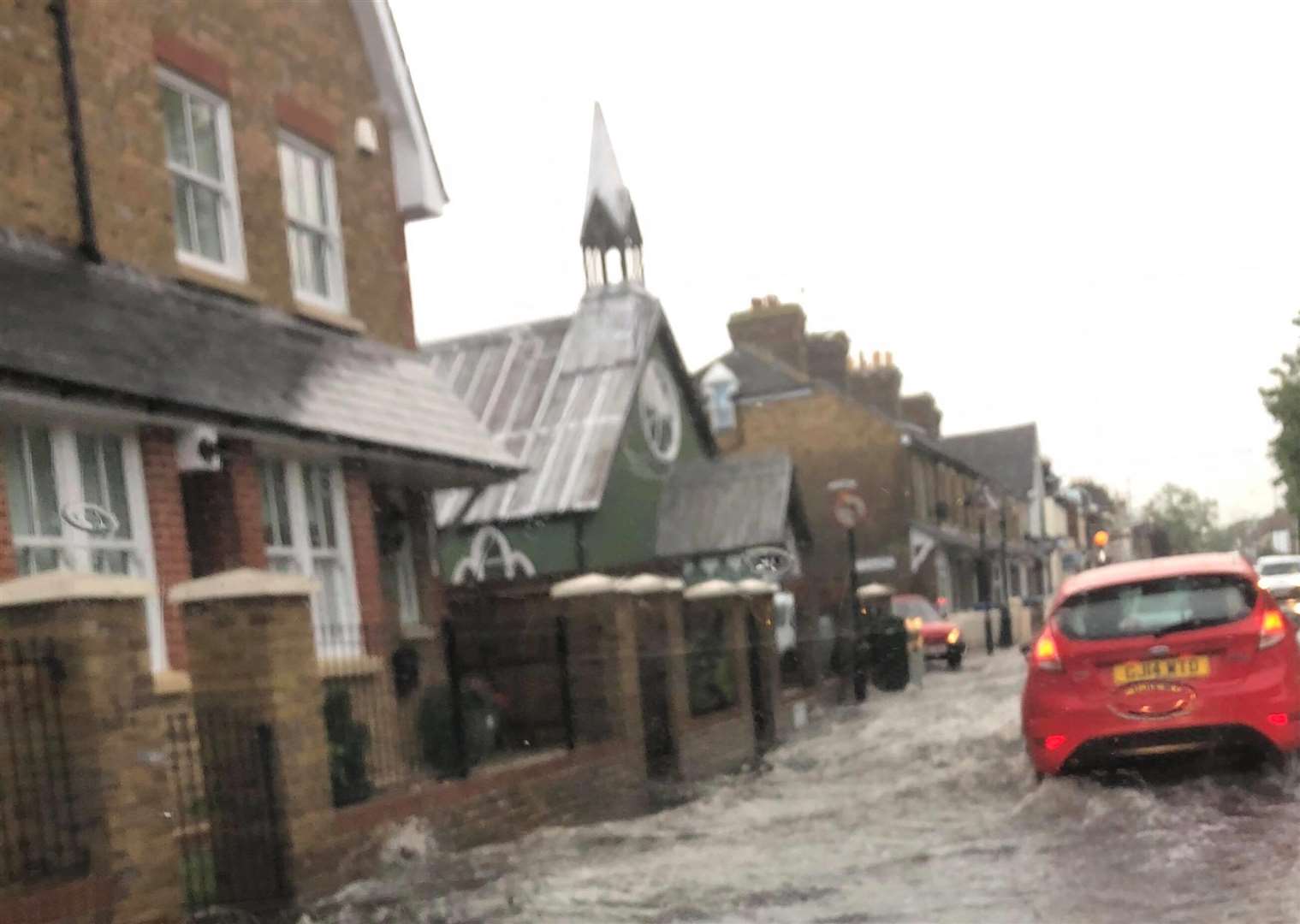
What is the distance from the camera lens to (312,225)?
45.3ft

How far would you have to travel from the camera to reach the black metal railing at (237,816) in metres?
7.96

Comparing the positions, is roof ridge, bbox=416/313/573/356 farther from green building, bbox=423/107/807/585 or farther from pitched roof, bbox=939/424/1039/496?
pitched roof, bbox=939/424/1039/496

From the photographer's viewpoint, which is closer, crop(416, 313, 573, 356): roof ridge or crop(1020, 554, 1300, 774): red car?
crop(1020, 554, 1300, 774): red car

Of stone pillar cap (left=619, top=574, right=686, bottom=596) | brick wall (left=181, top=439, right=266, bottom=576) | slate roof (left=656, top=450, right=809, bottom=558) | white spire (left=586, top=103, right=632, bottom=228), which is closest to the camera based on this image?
brick wall (left=181, top=439, right=266, bottom=576)

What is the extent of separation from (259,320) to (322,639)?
2.96m

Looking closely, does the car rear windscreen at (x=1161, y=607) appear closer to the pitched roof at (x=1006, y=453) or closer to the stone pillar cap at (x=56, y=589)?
the stone pillar cap at (x=56, y=589)

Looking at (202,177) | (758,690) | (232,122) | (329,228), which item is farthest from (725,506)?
(202,177)

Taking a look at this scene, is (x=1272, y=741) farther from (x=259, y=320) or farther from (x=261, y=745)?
(x=259, y=320)

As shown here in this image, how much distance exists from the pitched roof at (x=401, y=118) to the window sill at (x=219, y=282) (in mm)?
3311

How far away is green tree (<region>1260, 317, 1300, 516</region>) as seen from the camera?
44438 millimetres

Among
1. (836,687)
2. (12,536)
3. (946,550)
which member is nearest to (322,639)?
(12,536)

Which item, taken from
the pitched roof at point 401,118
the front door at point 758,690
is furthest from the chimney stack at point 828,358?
the pitched roof at point 401,118

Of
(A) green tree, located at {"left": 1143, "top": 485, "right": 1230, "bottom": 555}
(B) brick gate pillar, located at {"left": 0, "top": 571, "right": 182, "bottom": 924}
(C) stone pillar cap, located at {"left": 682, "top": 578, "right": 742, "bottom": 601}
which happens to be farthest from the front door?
(A) green tree, located at {"left": 1143, "top": 485, "right": 1230, "bottom": 555}

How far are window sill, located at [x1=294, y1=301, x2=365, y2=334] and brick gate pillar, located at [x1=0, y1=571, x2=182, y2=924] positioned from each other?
6.42m
